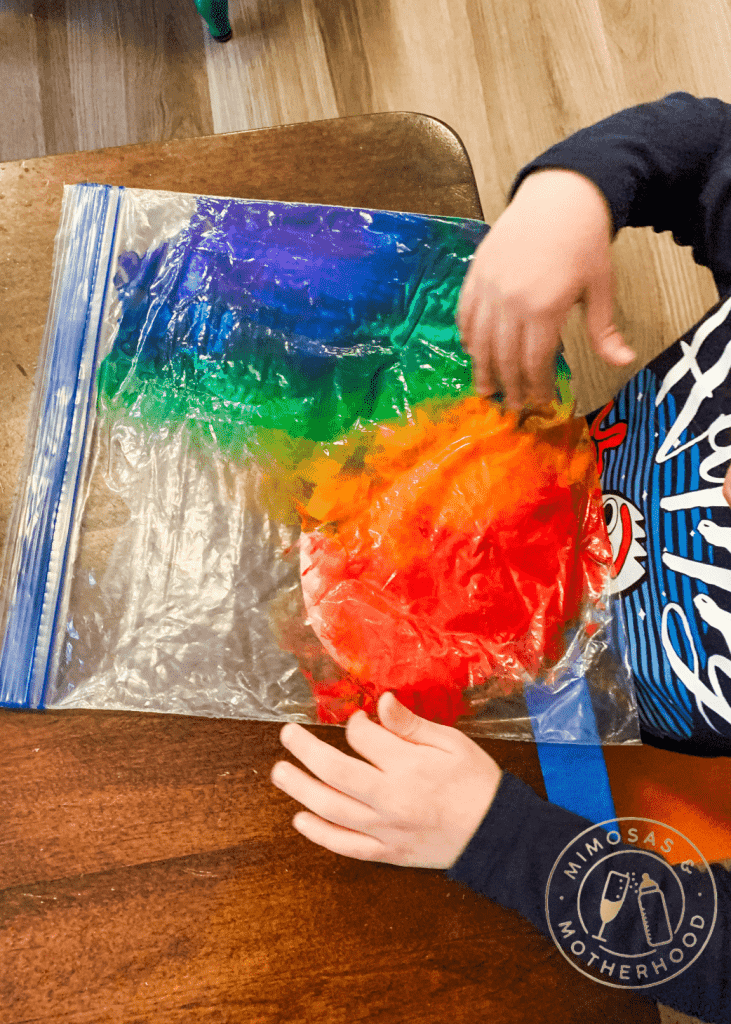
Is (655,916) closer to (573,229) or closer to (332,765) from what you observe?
(332,765)

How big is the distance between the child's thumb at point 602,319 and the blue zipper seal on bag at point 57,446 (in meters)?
0.38

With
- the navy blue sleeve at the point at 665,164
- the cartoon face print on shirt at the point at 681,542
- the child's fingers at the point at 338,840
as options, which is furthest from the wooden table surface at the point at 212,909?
the navy blue sleeve at the point at 665,164

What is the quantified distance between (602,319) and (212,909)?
0.49 m

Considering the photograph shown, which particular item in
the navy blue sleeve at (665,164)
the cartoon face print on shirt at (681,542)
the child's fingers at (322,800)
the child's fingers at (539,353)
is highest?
the navy blue sleeve at (665,164)

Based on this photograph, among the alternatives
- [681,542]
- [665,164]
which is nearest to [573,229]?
[665,164]

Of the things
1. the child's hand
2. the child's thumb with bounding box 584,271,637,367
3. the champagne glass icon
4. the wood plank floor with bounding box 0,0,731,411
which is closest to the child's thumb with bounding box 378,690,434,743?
the child's hand

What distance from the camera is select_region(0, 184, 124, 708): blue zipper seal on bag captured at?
1.53 ft

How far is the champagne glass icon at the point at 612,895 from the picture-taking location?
1.39 feet

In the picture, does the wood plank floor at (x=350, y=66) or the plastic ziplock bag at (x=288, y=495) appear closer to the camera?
the plastic ziplock bag at (x=288, y=495)

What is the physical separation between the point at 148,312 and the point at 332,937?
488 mm

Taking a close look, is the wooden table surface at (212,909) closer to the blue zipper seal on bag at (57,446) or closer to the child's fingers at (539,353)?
the blue zipper seal on bag at (57,446)

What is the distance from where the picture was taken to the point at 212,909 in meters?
0.42

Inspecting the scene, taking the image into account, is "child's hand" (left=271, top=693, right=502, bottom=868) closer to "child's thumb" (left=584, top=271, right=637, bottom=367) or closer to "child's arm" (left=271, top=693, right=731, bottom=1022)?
"child's arm" (left=271, top=693, right=731, bottom=1022)

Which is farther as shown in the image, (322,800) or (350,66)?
(350,66)
